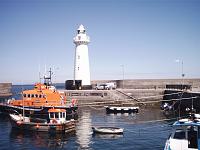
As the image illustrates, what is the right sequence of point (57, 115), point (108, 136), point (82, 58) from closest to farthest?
point (108, 136) < point (57, 115) < point (82, 58)

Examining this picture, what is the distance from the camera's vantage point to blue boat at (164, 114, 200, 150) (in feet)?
54.7

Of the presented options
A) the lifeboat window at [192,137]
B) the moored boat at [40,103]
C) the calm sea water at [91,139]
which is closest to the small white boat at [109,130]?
the calm sea water at [91,139]

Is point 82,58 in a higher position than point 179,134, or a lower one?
higher

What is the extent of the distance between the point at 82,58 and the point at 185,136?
48791mm

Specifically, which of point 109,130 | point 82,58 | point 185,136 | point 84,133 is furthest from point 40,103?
point 185,136

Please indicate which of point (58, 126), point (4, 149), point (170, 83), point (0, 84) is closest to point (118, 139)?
point (58, 126)

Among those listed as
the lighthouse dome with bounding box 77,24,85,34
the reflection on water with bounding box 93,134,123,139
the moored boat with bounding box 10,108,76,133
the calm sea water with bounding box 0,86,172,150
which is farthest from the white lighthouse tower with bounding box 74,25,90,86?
the reflection on water with bounding box 93,134,123,139

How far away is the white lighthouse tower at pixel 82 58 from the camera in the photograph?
64.3 metres

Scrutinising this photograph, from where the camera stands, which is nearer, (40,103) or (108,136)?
(108,136)

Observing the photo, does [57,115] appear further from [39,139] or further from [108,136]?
[108,136]

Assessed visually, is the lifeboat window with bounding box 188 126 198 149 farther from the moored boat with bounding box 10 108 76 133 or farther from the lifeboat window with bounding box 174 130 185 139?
the moored boat with bounding box 10 108 76 133

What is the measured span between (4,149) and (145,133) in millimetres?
13776

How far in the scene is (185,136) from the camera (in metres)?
17.0

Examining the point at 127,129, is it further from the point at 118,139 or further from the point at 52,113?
the point at 52,113
